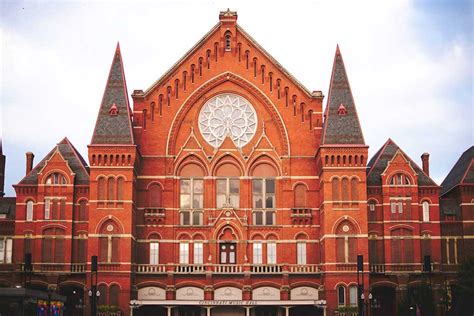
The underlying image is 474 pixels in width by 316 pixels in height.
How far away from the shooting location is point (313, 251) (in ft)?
256

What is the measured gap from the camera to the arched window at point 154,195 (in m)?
78.9

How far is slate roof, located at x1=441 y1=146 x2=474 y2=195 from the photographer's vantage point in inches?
3177

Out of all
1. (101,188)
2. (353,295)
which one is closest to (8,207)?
(101,188)

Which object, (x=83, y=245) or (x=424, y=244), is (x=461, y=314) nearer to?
(x=424, y=244)

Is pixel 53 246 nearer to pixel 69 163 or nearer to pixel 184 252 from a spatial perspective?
pixel 69 163

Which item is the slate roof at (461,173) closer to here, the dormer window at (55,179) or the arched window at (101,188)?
the arched window at (101,188)

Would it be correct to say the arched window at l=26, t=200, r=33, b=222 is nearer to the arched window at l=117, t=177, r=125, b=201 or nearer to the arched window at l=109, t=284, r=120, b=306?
the arched window at l=117, t=177, r=125, b=201

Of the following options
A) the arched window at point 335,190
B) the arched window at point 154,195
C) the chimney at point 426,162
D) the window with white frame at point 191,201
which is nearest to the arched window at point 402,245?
the arched window at point 335,190

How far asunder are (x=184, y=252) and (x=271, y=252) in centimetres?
797

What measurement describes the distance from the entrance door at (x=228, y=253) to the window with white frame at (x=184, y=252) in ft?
10.2

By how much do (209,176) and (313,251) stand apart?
11801 mm

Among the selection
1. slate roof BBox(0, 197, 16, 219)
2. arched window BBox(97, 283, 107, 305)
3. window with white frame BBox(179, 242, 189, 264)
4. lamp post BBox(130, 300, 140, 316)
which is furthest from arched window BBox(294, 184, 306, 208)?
slate roof BBox(0, 197, 16, 219)

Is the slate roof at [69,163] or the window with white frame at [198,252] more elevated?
the slate roof at [69,163]

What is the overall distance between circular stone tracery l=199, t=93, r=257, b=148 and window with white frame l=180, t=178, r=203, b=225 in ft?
13.7
